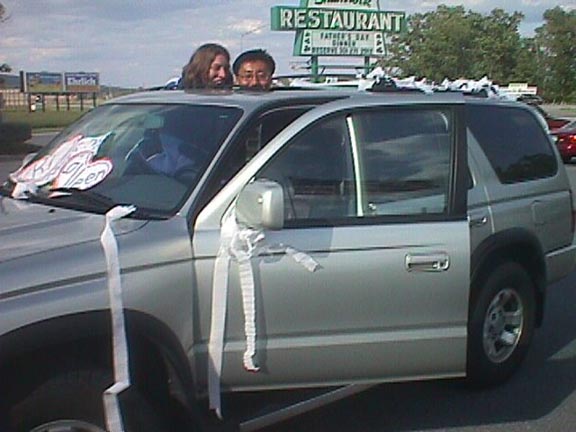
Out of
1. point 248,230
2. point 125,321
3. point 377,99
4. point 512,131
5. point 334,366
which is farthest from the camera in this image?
point 512,131

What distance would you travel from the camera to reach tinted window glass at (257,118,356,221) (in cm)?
403

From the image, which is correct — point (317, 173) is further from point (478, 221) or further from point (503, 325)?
point (503, 325)

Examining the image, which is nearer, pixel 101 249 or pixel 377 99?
pixel 101 249

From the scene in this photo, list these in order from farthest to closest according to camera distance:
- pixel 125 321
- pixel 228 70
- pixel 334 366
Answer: pixel 228 70 < pixel 334 366 < pixel 125 321

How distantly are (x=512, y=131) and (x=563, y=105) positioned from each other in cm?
6620

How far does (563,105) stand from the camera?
6812cm

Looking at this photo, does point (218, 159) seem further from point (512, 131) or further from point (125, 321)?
point (512, 131)

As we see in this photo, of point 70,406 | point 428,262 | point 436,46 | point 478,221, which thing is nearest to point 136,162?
point 70,406

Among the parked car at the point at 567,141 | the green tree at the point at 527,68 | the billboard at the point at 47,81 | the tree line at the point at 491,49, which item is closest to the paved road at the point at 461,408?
the parked car at the point at 567,141

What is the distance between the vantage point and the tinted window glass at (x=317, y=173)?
13.2 feet

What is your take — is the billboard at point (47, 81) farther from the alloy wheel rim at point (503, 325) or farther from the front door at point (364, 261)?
the front door at point (364, 261)

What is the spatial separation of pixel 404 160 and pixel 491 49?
63629 mm

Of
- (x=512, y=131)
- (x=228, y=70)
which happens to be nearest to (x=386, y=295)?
(x=512, y=131)

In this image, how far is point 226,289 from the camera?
145 inches
